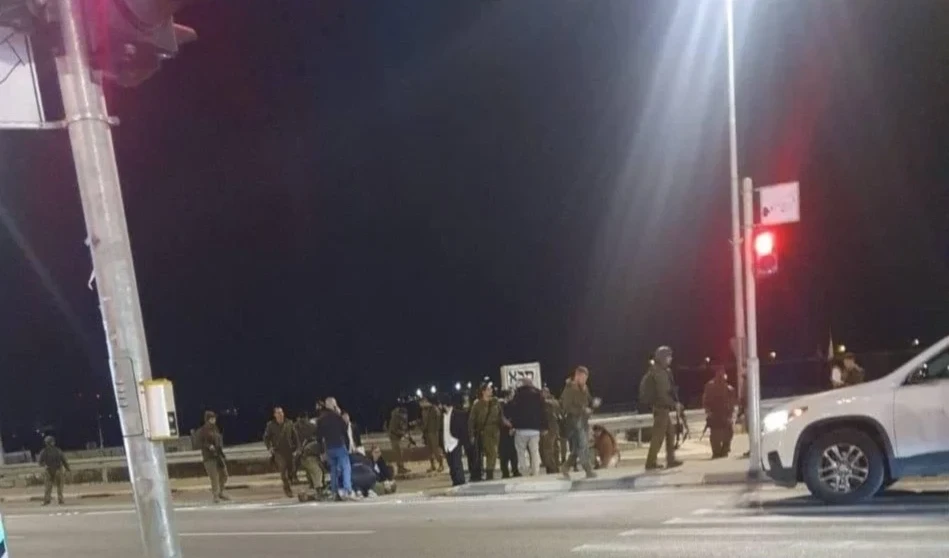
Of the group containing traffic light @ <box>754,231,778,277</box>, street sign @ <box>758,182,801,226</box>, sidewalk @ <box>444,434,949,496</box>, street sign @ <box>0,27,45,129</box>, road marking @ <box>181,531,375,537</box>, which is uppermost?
street sign @ <box>0,27,45,129</box>

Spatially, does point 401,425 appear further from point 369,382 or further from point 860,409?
point 369,382

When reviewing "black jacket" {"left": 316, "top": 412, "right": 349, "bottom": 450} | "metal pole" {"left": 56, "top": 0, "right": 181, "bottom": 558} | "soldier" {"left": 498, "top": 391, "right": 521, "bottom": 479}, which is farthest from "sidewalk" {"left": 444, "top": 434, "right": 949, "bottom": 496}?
"metal pole" {"left": 56, "top": 0, "right": 181, "bottom": 558}

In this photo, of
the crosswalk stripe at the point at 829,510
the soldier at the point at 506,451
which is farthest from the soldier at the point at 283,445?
the crosswalk stripe at the point at 829,510

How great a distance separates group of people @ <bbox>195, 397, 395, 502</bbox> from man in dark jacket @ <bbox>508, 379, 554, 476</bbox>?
7.47ft

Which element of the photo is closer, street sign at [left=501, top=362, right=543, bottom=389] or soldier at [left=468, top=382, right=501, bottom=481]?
soldier at [left=468, top=382, right=501, bottom=481]

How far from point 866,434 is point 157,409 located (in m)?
8.31

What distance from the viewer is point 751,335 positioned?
14.2m

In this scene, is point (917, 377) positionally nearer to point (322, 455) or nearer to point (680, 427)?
point (680, 427)

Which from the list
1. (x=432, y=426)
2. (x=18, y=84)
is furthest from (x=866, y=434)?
(x=432, y=426)

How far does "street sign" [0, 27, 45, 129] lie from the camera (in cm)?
482

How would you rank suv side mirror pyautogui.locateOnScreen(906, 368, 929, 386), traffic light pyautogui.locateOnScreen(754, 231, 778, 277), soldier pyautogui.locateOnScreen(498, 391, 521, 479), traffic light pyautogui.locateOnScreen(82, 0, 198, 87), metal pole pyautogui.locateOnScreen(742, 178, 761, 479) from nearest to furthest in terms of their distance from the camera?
traffic light pyautogui.locateOnScreen(82, 0, 198, 87), suv side mirror pyautogui.locateOnScreen(906, 368, 929, 386), metal pole pyautogui.locateOnScreen(742, 178, 761, 479), traffic light pyautogui.locateOnScreen(754, 231, 778, 277), soldier pyautogui.locateOnScreen(498, 391, 521, 479)

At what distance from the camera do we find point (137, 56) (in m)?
4.86

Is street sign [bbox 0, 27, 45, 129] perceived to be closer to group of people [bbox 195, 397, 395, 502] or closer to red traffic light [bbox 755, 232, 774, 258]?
red traffic light [bbox 755, 232, 774, 258]

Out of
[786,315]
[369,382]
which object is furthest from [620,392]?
[369,382]
